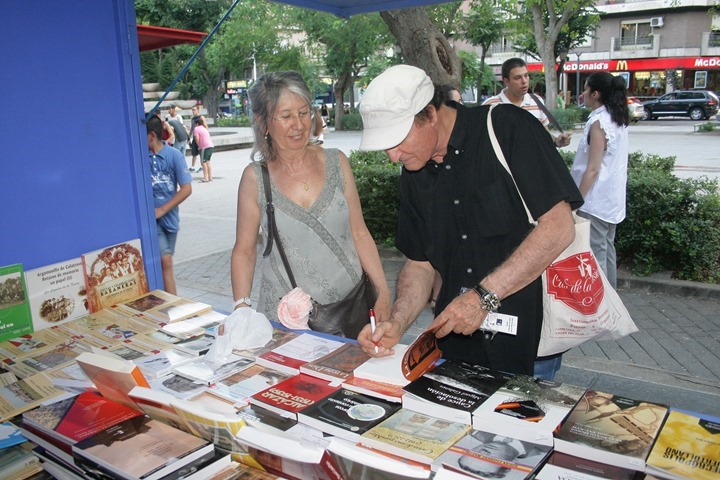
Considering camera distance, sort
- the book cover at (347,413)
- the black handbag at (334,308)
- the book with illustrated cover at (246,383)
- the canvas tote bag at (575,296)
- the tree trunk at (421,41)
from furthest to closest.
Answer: the tree trunk at (421,41)
the black handbag at (334,308)
the canvas tote bag at (575,296)
the book with illustrated cover at (246,383)
the book cover at (347,413)

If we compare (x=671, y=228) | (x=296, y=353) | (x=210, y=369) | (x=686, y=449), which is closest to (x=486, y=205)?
(x=296, y=353)

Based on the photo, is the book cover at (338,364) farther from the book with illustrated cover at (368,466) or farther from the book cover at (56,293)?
the book cover at (56,293)

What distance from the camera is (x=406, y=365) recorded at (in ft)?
5.09

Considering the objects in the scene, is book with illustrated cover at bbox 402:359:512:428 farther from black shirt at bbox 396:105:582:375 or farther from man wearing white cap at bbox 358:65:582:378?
black shirt at bbox 396:105:582:375

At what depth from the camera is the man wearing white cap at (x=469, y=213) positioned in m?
1.73

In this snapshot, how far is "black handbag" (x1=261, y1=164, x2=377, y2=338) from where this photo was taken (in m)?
2.44

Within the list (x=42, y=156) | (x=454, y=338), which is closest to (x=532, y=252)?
(x=454, y=338)

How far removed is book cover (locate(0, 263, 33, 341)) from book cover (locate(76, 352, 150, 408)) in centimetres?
82

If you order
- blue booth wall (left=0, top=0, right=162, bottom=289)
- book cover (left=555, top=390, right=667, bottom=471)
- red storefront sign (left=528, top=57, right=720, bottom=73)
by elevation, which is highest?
red storefront sign (left=528, top=57, right=720, bottom=73)

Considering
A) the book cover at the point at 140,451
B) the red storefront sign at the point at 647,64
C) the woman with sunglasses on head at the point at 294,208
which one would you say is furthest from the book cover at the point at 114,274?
the red storefront sign at the point at 647,64

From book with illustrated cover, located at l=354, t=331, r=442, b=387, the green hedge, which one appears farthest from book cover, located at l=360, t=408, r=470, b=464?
the green hedge

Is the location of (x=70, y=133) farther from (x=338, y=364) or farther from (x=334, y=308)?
(x=338, y=364)

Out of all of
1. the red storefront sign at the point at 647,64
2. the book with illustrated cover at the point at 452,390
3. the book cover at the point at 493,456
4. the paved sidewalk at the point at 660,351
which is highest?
the red storefront sign at the point at 647,64

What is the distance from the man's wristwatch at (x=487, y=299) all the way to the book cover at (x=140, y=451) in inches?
33.1
